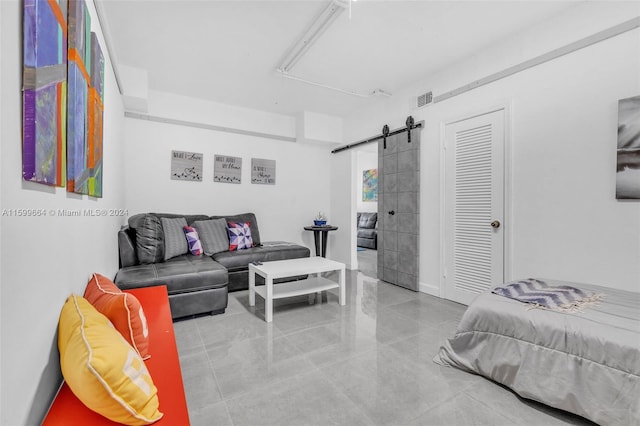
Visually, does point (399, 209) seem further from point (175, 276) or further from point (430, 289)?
point (175, 276)

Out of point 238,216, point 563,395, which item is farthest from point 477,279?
point 238,216

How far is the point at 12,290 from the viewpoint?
0.80 meters

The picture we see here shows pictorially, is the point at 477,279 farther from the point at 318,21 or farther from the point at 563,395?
the point at 318,21

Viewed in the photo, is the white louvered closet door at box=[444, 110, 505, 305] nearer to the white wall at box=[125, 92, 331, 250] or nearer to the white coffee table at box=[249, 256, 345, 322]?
the white coffee table at box=[249, 256, 345, 322]

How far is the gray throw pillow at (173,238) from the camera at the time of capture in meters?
3.43

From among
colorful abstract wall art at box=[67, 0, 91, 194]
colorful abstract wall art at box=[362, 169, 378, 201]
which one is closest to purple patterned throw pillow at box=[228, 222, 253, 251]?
colorful abstract wall art at box=[67, 0, 91, 194]

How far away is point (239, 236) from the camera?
4.16 metres

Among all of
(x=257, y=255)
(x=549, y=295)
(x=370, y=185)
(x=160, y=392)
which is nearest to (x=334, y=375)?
(x=160, y=392)

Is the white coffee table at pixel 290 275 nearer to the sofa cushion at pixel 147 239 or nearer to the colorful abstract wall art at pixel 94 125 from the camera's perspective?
the sofa cushion at pixel 147 239

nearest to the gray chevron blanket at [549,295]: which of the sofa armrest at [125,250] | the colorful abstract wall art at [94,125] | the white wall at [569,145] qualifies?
the white wall at [569,145]

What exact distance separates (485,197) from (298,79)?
8.67 feet

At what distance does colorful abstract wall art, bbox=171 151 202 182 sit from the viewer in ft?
14.0

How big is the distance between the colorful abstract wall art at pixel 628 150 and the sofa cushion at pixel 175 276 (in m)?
3.45

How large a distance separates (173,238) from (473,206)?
3.53 meters
